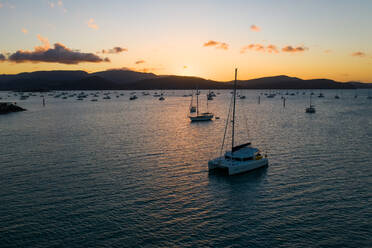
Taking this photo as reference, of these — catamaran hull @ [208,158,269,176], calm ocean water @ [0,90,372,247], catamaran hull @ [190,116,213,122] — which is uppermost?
catamaran hull @ [190,116,213,122]

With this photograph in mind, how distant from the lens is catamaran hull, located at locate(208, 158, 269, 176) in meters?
33.8

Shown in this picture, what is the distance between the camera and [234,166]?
111 ft

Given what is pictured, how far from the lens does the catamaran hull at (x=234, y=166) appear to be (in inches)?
1332

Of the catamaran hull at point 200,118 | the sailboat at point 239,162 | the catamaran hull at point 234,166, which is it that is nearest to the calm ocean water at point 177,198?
the catamaran hull at point 234,166

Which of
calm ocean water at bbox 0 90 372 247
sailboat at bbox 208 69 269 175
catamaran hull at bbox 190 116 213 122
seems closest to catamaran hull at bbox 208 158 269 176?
sailboat at bbox 208 69 269 175

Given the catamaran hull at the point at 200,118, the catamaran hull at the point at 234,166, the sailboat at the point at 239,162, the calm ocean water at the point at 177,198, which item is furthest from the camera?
the catamaran hull at the point at 200,118

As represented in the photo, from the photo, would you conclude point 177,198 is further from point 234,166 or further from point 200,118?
point 200,118

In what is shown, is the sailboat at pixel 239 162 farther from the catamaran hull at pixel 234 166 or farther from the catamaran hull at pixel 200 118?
the catamaran hull at pixel 200 118

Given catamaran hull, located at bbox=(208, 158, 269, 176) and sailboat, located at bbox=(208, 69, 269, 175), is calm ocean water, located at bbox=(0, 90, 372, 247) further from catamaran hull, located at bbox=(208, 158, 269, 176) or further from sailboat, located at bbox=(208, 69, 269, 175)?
sailboat, located at bbox=(208, 69, 269, 175)


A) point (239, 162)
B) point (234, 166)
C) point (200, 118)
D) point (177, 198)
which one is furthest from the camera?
point (200, 118)

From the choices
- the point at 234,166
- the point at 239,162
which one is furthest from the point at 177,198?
the point at 239,162

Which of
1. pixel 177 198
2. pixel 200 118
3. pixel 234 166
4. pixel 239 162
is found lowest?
pixel 177 198

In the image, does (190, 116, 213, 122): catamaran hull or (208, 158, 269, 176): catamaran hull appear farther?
(190, 116, 213, 122): catamaran hull

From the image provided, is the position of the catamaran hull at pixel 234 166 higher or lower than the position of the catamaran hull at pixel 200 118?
lower
